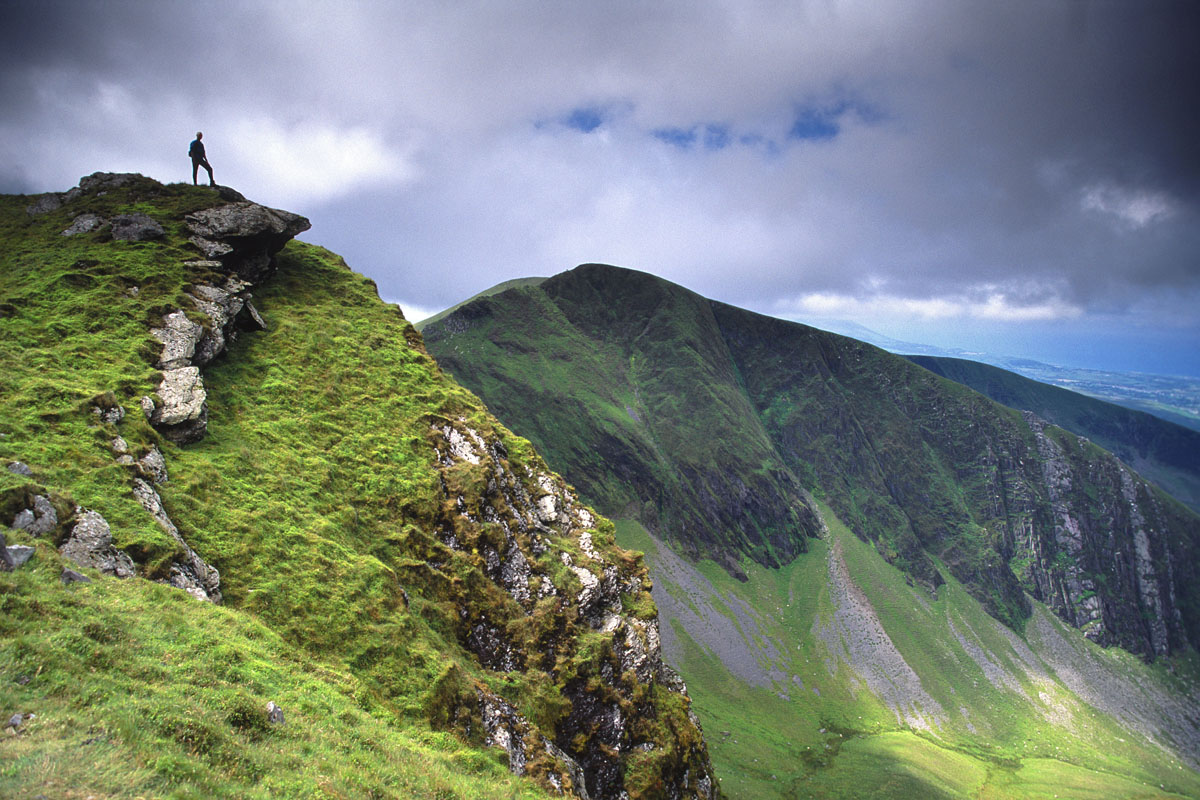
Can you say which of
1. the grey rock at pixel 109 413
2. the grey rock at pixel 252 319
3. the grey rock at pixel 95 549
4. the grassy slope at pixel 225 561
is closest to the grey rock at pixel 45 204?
the grassy slope at pixel 225 561

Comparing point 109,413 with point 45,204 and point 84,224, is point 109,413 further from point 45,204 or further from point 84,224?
point 45,204

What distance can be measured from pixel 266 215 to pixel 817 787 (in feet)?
368

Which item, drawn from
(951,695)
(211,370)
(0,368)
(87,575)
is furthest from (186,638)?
(951,695)

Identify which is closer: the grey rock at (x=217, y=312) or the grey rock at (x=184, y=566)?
the grey rock at (x=184, y=566)

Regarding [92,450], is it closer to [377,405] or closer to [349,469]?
[349,469]

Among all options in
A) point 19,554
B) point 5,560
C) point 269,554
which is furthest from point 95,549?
point 269,554

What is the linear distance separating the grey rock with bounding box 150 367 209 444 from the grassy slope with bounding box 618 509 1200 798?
88400 mm

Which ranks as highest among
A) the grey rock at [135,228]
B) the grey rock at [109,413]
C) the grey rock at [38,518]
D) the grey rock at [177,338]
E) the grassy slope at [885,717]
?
the grey rock at [135,228]

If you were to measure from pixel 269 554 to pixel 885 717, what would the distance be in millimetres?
153801

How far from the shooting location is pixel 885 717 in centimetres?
13450

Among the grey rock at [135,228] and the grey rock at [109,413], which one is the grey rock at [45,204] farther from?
the grey rock at [109,413]

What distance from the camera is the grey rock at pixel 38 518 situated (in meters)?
17.6

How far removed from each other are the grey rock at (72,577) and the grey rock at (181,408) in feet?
39.9

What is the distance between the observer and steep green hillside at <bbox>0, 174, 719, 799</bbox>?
46.8ft
